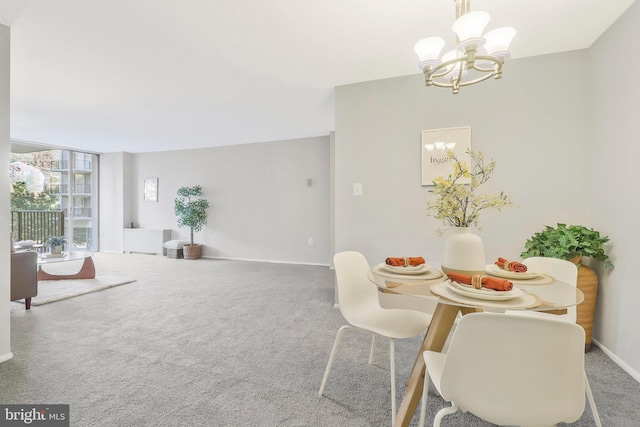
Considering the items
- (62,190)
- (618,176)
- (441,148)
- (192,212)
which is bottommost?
(192,212)

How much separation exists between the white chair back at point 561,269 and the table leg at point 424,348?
0.85 metres

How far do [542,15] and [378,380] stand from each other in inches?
106

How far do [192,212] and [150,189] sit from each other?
5.54ft

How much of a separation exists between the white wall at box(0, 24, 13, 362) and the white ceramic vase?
2.89m

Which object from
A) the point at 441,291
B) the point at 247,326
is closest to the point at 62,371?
the point at 247,326

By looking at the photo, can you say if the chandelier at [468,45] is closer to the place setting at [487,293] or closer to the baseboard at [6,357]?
the place setting at [487,293]

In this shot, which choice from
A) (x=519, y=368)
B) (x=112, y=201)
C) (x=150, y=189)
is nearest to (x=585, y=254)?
(x=519, y=368)

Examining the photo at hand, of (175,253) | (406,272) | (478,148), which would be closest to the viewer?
(406,272)

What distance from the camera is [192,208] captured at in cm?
634

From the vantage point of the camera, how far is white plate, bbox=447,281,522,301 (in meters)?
1.12

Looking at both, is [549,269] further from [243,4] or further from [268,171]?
[268,171]

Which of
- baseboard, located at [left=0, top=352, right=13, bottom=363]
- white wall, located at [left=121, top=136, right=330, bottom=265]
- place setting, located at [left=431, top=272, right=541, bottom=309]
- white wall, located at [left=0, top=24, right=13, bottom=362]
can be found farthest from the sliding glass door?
place setting, located at [left=431, top=272, right=541, bottom=309]

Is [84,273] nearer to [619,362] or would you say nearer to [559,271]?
[559,271]

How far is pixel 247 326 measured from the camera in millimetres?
2750
